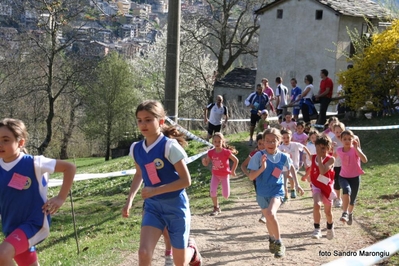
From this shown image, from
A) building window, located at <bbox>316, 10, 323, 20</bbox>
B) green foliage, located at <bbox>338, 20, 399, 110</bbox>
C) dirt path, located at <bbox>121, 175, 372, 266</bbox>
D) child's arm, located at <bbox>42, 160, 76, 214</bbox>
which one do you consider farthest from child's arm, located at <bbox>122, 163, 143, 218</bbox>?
building window, located at <bbox>316, 10, 323, 20</bbox>

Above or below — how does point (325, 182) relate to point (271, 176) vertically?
below

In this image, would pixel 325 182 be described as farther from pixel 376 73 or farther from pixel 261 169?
pixel 376 73

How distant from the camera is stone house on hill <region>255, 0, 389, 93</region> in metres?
39.1

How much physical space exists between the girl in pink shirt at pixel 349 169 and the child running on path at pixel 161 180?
166 inches

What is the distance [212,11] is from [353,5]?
1104 cm

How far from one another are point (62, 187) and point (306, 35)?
36432mm

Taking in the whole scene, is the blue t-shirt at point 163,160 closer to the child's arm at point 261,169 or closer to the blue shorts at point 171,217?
→ the blue shorts at point 171,217

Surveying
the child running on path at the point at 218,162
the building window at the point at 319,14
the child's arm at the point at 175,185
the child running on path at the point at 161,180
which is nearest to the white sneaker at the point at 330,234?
the child running on path at the point at 218,162

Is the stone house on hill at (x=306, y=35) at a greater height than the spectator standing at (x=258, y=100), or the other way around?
the stone house on hill at (x=306, y=35)

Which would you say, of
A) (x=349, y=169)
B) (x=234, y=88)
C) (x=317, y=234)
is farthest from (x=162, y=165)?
(x=234, y=88)

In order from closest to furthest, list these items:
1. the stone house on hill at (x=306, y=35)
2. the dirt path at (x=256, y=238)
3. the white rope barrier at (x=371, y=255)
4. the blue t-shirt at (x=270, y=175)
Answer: the white rope barrier at (x=371, y=255) < the blue t-shirt at (x=270, y=175) < the dirt path at (x=256, y=238) < the stone house on hill at (x=306, y=35)

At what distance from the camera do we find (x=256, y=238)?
9680 millimetres

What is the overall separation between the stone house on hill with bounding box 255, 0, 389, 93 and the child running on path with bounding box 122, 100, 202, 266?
33.2 m

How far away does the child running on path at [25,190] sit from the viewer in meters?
5.79
